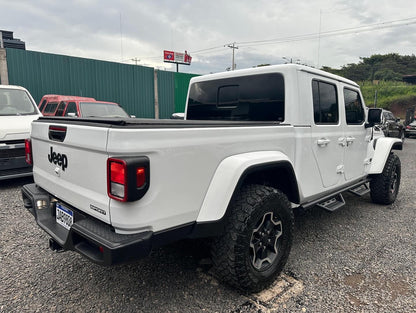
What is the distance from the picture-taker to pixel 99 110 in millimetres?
7949

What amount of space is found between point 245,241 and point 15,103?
237 inches

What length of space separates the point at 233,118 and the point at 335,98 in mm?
1257

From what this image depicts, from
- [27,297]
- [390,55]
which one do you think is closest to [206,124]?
[27,297]

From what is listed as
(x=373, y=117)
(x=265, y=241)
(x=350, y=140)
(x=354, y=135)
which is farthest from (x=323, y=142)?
(x=373, y=117)

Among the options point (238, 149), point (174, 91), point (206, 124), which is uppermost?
point (174, 91)

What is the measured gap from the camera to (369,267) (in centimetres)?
281

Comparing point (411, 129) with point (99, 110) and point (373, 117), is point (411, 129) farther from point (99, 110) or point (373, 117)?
point (99, 110)

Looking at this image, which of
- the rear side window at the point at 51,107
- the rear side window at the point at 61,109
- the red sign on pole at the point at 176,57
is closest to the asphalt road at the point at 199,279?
the rear side window at the point at 61,109

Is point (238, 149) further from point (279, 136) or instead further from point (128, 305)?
point (128, 305)

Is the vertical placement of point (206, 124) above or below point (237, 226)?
above

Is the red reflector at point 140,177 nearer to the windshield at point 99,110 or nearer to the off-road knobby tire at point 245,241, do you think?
the off-road knobby tire at point 245,241

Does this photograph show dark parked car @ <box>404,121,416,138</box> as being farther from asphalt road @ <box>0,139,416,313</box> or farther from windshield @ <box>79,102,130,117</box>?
windshield @ <box>79,102,130,117</box>

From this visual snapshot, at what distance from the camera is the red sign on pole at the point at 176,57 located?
31.9 m

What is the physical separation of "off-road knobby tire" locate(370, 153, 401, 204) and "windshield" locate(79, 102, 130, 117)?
19.8 ft
